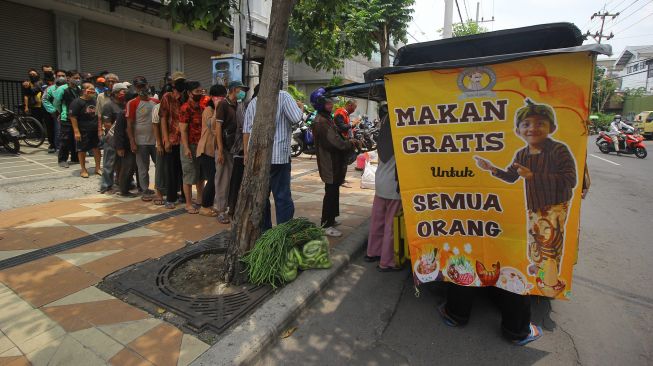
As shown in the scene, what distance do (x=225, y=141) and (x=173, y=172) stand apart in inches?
48.6

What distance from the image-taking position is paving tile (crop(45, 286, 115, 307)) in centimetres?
292

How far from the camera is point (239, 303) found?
301 centimetres

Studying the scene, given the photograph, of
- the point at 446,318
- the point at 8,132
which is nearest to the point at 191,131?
the point at 446,318

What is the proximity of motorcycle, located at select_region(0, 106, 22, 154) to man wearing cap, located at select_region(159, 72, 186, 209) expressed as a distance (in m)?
5.23

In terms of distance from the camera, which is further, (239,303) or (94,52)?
(94,52)

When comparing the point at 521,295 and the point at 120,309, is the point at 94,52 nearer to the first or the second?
the point at 120,309

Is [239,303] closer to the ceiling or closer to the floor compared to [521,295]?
closer to the floor

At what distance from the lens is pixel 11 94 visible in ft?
33.1

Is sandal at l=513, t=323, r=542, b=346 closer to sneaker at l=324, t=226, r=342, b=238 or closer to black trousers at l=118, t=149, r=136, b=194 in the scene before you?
sneaker at l=324, t=226, r=342, b=238

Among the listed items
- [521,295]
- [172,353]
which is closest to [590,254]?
[521,295]

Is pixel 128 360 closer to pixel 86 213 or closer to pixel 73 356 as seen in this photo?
pixel 73 356

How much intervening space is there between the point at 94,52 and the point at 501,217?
42.2 ft

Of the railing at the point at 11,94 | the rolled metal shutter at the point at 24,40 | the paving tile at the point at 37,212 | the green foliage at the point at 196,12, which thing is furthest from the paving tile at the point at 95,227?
the rolled metal shutter at the point at 24,40

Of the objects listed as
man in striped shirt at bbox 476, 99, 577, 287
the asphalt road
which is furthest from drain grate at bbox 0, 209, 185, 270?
man in striped shirt at bbox 476, 99, 577, 287
